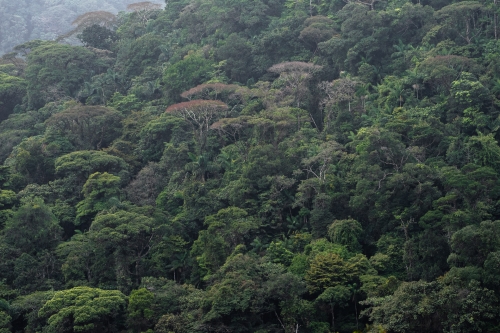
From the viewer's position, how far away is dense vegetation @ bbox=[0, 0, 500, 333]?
24859 mm

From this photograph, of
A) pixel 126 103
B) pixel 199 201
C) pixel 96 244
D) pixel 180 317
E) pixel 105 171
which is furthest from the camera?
pixel 126 103

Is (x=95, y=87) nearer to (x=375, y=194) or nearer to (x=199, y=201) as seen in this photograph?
(x=199, y=201)

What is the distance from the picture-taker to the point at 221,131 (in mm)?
35406

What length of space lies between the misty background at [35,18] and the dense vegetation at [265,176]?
83.6ft

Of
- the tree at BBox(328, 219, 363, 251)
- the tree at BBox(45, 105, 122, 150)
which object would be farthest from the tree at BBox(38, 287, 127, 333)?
the tree at BBox(45, 105, 122, 150)

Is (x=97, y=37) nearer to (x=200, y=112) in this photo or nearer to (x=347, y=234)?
(x=200, y=112)

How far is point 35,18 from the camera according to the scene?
7275cm

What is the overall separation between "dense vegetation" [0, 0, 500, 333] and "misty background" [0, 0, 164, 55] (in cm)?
2549

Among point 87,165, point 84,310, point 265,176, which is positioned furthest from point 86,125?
point 84,310

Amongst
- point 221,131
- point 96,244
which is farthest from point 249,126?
point 96,244

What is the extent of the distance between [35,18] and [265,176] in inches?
1956

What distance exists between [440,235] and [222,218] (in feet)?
28.2

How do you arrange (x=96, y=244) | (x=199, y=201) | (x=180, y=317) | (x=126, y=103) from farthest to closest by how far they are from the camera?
(x=126, y=103), (x=199, y=201), (x=96, y=244), (x=180, y=317)

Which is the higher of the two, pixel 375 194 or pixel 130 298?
pixel 375 194
